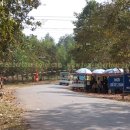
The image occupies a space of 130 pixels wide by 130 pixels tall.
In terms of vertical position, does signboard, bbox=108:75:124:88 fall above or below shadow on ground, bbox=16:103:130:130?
above

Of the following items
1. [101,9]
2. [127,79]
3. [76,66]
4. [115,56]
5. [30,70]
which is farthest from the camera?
[76,66]

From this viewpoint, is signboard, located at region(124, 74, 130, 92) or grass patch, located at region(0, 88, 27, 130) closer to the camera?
grass patch, located at region(0, 88, 27, 130)

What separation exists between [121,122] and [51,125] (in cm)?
226

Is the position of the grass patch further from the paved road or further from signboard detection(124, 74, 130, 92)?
signboard detection(124, 74, 130, 92)

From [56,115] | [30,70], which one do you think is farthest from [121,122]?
[30,70]

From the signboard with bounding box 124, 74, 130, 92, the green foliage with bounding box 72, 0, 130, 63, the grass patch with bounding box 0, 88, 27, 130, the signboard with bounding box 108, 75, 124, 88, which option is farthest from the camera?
the signboard with bounding box 108, 75, 124, 88

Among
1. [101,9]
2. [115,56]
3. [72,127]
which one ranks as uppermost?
[101,9]

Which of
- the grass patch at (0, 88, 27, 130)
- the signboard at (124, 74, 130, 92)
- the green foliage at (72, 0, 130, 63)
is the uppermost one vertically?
the green foliage at (72, 0, 130, 63)

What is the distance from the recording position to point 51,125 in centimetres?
1421

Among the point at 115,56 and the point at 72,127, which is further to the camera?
the point at 115,56

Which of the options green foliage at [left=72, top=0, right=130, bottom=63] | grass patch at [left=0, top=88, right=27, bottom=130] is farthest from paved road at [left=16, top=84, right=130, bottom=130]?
green foliage at [left=72, top=0, right=130, bottom=63]

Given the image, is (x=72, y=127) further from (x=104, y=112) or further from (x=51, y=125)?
(x=104, y=112)

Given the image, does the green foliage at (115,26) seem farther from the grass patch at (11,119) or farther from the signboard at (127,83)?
the grass patch at (11,119)

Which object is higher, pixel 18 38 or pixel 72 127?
pixel 18 38
